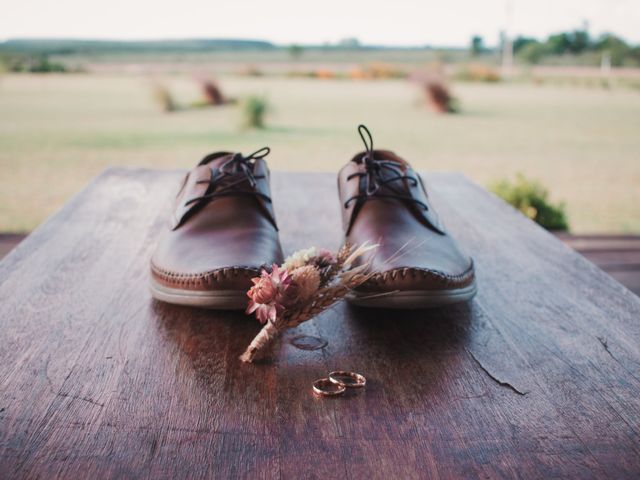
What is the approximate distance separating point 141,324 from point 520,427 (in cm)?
51

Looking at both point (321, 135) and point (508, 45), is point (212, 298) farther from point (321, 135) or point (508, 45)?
point (508, 45)

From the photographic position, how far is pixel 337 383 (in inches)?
29.6

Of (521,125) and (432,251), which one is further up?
(432,251)

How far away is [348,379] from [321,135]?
22.1 ft

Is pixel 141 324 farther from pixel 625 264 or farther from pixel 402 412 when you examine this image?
pixel 625 264

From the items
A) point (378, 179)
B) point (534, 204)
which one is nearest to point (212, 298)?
point (378, 179)

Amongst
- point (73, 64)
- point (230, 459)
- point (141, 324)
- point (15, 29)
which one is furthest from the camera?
point (73, 64)

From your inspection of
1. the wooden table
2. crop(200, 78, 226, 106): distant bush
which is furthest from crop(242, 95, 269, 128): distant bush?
the wooden table

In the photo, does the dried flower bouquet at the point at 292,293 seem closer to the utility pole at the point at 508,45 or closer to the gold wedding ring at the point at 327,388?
the gold wedding ring at the point at 327,388

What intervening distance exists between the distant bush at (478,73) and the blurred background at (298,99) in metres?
0.92

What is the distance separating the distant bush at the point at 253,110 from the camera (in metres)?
7.34

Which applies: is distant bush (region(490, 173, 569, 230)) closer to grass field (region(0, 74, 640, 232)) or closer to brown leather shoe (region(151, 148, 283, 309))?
grass field (region(0, 74, 640, 232))

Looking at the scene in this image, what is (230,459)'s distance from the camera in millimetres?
609

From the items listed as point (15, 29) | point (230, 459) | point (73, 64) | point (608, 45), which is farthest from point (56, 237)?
point (608, 45)
